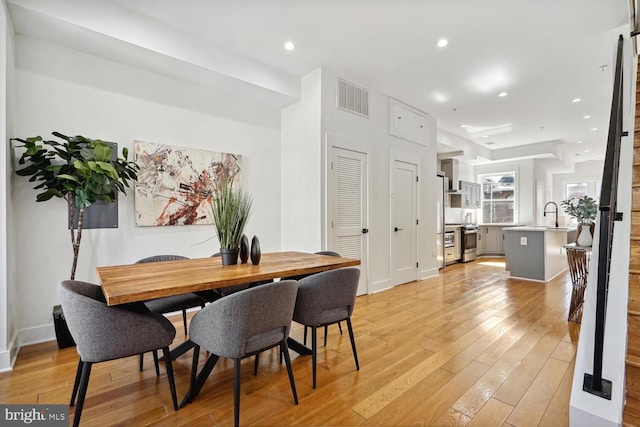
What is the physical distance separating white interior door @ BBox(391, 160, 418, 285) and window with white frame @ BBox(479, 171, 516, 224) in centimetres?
495

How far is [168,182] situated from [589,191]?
11881mm

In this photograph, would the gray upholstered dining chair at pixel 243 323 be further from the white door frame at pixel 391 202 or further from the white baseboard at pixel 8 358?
the white door frame at pixel 391 202

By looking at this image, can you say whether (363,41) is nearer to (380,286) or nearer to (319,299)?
(319,299)

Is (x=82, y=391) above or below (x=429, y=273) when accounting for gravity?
above

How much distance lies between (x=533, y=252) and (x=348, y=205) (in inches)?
139

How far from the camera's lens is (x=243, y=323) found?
159 cm

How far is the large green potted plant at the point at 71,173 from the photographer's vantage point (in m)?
2.50

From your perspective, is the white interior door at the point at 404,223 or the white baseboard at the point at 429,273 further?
the white baseboard at the point at 429,273

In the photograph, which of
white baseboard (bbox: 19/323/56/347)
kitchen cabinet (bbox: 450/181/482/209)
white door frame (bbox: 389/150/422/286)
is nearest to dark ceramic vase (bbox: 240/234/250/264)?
white baseboard (bbox: 19/323/56/347)

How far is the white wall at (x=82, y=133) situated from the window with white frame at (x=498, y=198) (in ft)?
26.7

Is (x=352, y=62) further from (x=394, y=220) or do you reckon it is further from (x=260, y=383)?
(x=260, y=383)

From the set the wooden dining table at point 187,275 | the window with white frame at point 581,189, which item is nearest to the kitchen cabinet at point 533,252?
the wooden dining table at point 187,275

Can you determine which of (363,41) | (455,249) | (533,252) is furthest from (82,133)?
(455,249)

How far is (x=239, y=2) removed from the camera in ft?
8.89
